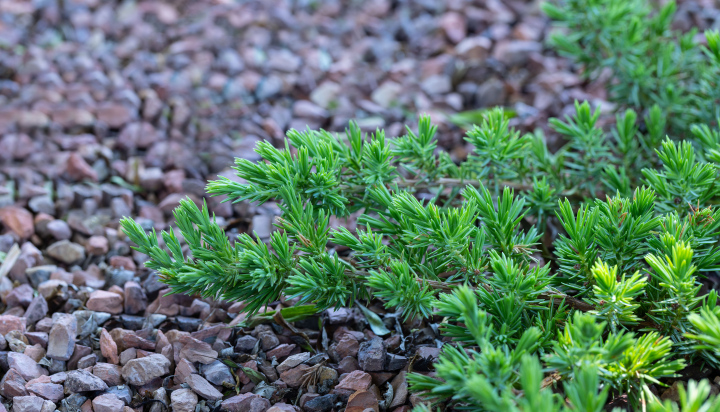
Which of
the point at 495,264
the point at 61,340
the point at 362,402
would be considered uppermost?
the point at 495,264

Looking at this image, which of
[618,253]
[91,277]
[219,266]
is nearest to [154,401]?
[219,266]

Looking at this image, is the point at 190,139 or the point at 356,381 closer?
the point at 356,381

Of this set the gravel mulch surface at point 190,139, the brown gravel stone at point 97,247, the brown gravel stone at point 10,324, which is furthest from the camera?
the brown gravel stone at point 97,247

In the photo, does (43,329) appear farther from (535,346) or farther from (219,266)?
(535,346)

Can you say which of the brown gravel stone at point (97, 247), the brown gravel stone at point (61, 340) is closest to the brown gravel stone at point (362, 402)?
the brown gravel stone at point (61, 340)

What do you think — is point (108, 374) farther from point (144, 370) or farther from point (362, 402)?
point (362, 402)

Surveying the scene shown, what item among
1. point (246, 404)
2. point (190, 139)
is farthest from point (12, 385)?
point (190, 139)

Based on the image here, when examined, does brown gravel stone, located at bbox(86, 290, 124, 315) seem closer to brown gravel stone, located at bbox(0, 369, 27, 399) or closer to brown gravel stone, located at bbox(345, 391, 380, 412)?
brown gravel stone, located at bbox(0, 369, 27, 399)

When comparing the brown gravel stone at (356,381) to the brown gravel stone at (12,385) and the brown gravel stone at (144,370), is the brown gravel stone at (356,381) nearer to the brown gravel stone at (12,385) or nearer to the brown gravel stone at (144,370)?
the brown gravel stone at (144,370)
